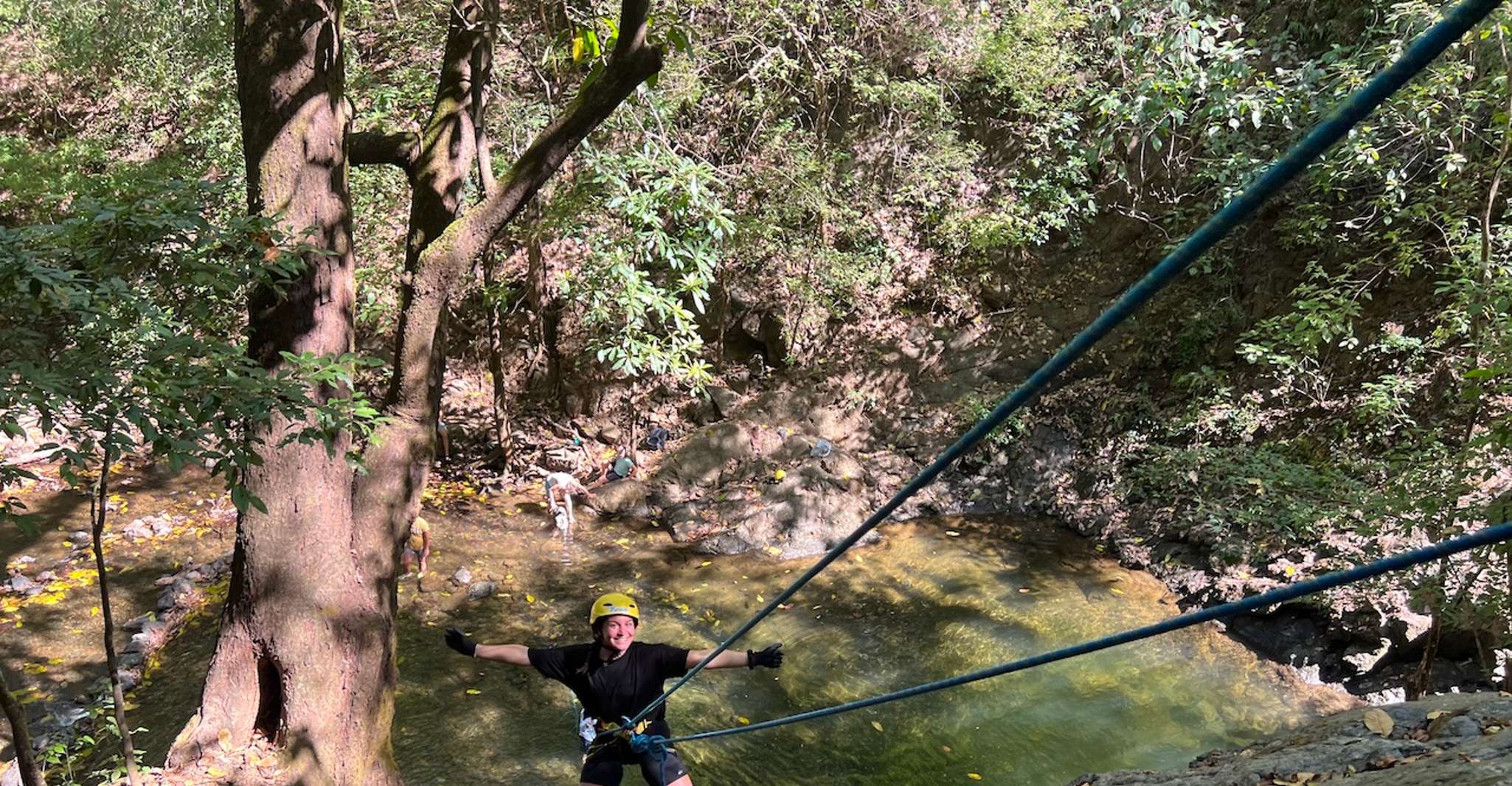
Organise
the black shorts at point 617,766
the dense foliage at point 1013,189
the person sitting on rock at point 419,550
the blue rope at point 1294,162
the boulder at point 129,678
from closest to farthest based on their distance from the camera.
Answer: the blue rope at point 1294,162
the black shorts at point 617,766
the boulder at point 129,678
the dense foliage at point 1013,189
the person sitting on rock at point 419,550

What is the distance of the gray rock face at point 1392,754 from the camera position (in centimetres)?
241

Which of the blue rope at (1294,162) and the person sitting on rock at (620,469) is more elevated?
Answer: the person sitting on rock at (620,469)

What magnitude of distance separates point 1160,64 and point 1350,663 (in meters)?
5.31

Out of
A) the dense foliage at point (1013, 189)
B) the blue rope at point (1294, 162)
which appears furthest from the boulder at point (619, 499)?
the blue rope at point (1294, 162)

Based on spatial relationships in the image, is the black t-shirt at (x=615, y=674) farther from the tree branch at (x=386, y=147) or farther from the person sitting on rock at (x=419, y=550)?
the person sitting on rock at (x=419, y=550)

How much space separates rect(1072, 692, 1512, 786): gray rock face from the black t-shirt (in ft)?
6.89

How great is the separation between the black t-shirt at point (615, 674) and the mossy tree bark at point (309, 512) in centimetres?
93

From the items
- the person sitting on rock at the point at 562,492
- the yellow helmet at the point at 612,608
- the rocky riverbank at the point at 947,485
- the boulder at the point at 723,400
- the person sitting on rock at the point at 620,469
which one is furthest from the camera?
the boulder at the point at 723,400

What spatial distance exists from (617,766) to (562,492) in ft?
17.6

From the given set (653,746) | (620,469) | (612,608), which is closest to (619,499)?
(620,469)

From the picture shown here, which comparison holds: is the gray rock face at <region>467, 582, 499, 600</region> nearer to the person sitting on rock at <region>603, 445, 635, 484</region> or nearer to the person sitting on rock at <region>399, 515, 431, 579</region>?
the person sitting on rock at <region>399, 515, 431, 579</region>

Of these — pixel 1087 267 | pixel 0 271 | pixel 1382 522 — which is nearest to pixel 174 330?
pixel 0 271

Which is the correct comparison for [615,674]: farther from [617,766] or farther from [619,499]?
[619,499]

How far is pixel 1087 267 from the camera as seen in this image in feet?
34.1
